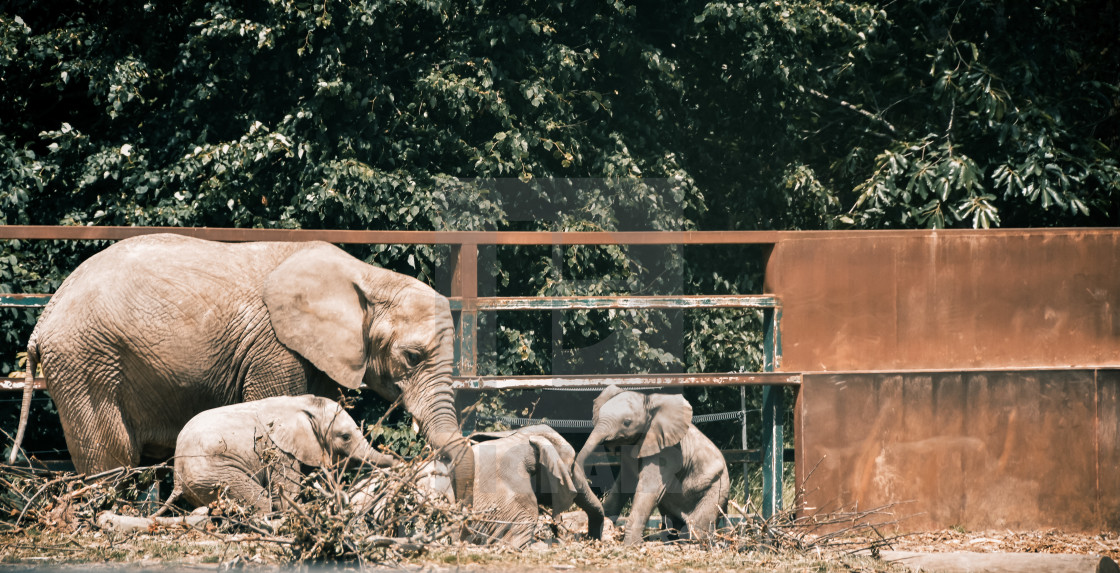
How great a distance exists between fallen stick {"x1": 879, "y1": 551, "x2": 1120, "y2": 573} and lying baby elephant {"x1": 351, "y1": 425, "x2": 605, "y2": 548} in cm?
179

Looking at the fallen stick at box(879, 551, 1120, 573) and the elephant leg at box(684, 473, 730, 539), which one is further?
the elephant leg at box(684, 473, 730, 539)

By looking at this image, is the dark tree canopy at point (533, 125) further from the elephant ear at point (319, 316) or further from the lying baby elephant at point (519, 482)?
the lying baby elephant at point (519, 482)

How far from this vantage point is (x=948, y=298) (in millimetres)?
7660

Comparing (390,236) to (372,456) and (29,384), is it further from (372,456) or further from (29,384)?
(29,384)

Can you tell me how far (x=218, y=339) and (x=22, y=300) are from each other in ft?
3.61

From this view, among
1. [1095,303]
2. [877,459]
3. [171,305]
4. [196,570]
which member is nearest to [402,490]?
[196,570]

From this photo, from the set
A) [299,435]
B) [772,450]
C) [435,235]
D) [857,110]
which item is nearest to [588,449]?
[772,450]

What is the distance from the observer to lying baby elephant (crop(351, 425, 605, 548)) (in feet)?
21.5

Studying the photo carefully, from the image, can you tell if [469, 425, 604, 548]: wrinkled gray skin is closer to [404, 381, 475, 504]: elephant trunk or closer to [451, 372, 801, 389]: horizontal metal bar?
[404, 381, 475, 504]: elephant trunk

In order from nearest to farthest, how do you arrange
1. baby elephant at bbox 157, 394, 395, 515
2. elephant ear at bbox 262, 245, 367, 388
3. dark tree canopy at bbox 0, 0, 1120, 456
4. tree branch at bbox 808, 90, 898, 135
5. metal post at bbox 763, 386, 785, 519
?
baby elephant at bbox 157, 394, 395, 515 < elephant ear at bbox 262, 245, 367, 388 < metal post at bbox 763, 386, 785, 519 < dark tree canopy at bbox 0, 0, 1120, 456 < tree branch at bbox 808, 90, 898, 135

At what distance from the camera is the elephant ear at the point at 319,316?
672 cm

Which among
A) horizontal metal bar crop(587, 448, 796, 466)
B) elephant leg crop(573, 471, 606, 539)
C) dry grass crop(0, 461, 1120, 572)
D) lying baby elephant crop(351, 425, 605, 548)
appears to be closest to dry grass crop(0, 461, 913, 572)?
dry grass crop(0, 461, 1120, 572)

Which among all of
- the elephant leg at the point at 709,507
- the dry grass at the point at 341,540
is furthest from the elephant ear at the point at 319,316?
the elephant leg at the point at 709,507

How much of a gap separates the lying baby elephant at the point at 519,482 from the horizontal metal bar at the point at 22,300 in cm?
217
